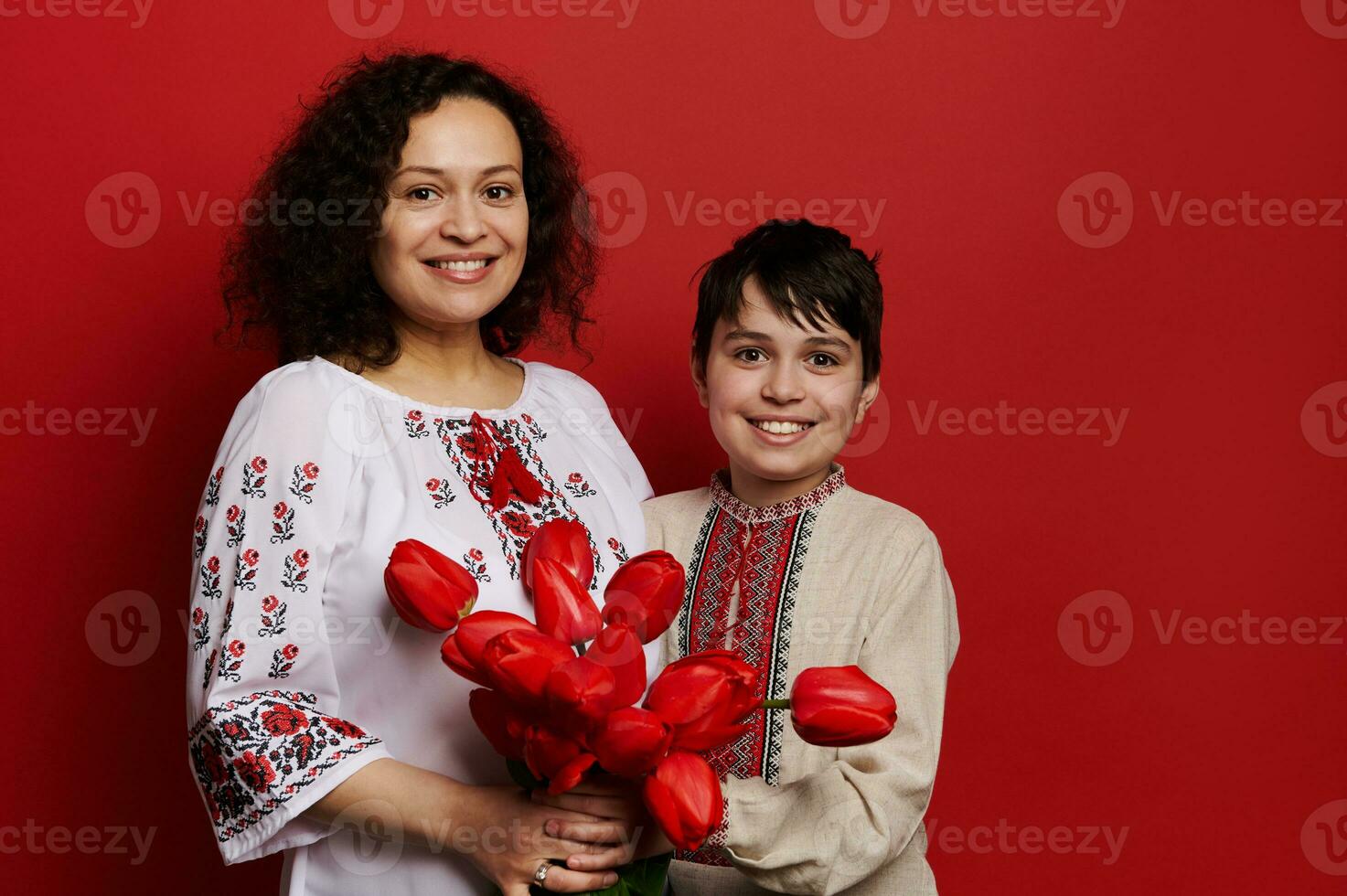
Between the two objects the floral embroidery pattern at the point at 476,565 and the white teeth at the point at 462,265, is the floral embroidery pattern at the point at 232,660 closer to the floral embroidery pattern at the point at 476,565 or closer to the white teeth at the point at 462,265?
the floral embroidery pattern at the point at 476,565

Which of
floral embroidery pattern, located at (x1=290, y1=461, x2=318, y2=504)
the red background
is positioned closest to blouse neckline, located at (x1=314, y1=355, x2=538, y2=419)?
floral embroidery pattern, located at (x1=290, y1=461, x2=318, y2=504)

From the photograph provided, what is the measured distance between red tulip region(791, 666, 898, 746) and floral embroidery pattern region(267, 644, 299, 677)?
49cm

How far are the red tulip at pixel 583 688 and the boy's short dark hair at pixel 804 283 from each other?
2.23 ft

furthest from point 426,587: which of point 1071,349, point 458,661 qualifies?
point 1071,349

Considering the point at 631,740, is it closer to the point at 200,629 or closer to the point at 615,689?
the point at 615,689

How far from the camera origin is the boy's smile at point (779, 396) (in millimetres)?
1481

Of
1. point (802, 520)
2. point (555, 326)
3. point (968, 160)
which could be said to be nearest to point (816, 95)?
point (968, 160)

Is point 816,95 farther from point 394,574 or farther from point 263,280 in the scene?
point 394,574

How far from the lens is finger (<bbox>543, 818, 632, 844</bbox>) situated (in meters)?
1.10

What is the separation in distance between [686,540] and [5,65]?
48.4 inches

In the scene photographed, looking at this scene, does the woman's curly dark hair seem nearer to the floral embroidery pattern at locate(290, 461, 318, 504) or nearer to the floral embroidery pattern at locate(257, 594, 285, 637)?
the floral embroidery pattern at locate(290, 461, 318, 504)

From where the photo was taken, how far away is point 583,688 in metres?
0.90

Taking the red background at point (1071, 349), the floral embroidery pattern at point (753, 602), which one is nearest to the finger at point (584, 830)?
the floral embroidery pattern at point (753, 602)

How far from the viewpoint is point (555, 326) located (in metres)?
2.03
